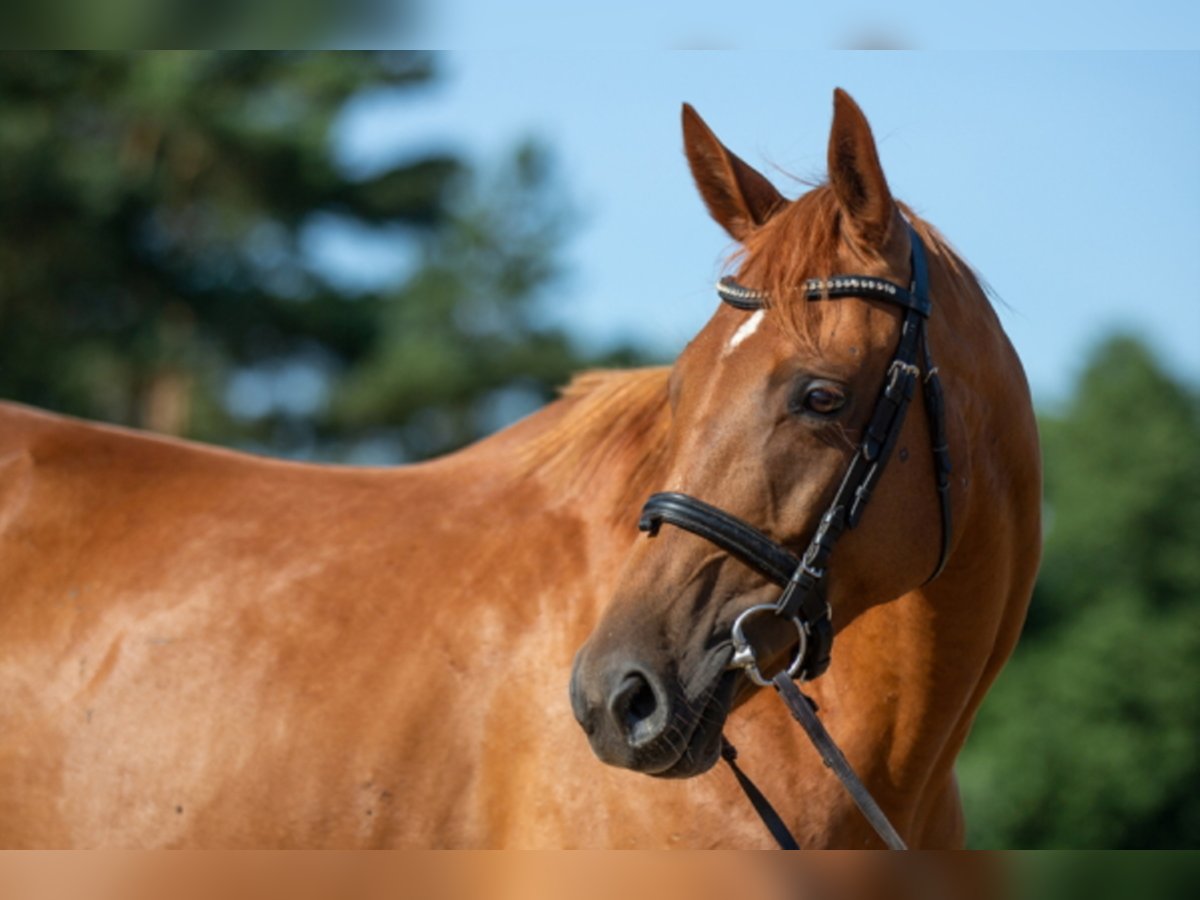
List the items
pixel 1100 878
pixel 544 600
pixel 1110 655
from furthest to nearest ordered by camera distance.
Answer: pixel 1110 655
pixel 544 600
pixel 1100 878

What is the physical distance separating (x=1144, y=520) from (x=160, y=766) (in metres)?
24.4

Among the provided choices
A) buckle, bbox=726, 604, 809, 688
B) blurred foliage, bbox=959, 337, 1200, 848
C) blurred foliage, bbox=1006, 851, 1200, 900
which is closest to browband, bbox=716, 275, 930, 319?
buckle, bbox=726, 604, 809, 688

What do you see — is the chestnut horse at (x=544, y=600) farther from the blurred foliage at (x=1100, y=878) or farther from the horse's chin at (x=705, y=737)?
the blurred foliage at (x=1100, y=878)

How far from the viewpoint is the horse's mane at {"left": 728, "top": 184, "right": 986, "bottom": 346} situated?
2857mm

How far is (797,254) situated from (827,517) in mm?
573

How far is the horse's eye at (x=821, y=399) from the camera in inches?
110

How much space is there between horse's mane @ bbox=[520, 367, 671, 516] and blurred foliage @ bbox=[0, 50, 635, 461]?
14894mm

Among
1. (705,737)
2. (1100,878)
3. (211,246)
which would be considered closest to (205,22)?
(705,737)

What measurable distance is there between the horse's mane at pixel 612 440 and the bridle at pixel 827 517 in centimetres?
66

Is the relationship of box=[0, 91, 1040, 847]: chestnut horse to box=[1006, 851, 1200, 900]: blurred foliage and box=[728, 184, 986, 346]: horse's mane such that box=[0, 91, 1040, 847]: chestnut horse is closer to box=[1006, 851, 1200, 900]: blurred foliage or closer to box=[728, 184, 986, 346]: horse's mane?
box=[728, 184, 986, 346]: horse's mane

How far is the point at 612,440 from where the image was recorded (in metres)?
3.69

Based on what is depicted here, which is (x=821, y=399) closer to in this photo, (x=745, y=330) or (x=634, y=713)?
(x=745, y=330)

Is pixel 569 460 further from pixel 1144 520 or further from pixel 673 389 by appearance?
pixel 1144 520

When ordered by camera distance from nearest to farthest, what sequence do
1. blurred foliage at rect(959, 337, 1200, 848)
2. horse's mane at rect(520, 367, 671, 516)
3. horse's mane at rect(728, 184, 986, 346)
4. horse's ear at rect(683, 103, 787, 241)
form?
horse's mane at rect(728, 184, 986, 346) → horse's ear at rect(683, 103, 787, 241) → horse's mane at rect(520, 367, 671, 516) → blurred foliage at rect(959, 337, 1200, 848)
